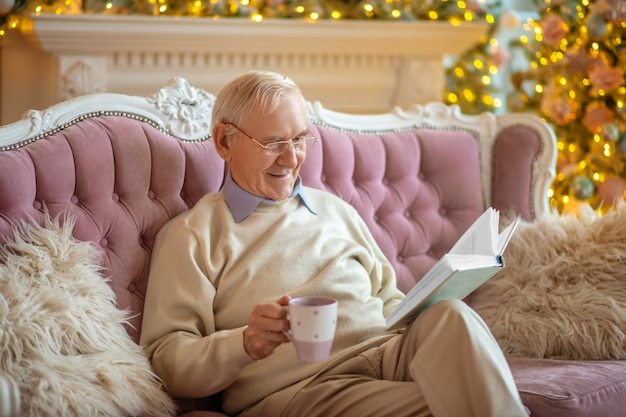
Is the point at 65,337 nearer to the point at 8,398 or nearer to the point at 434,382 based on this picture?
the point at 8,398

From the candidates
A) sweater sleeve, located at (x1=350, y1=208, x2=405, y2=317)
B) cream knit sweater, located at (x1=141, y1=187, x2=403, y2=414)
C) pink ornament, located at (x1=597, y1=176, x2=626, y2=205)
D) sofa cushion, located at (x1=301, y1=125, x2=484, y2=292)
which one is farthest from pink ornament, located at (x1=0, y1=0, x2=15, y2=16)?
pink ornament, located at (x1=597, y1=176, x2=626, y2=205)

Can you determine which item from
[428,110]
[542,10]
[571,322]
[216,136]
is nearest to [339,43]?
[428,110]

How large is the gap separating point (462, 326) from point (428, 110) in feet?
4.13

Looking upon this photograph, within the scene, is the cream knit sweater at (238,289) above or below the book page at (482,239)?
below

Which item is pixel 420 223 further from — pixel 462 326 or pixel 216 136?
pixel 462 326

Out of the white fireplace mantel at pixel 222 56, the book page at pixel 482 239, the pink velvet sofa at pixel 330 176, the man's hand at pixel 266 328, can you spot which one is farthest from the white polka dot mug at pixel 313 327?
the white fireplace mantel at pixel 222 56

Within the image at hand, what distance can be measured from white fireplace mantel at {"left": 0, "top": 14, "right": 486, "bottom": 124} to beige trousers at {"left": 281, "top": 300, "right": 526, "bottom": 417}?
1825 millimetres

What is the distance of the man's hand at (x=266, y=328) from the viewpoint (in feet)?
4.71

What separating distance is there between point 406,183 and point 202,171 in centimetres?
69

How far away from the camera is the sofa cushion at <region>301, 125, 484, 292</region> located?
231 cm

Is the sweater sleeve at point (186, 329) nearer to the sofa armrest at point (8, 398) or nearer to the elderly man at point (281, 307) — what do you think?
the elderly man at point (281, 307)

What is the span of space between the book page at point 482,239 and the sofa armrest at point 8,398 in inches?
35.8

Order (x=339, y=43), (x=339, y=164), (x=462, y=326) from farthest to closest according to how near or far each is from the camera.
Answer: (x=339, y=43)
(x=339, y=164)
(x=462, y=326)

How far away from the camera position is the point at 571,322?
2.00 meters
